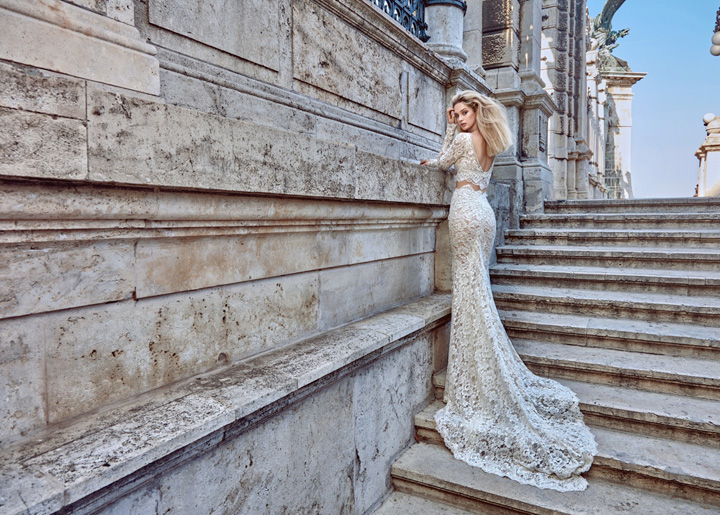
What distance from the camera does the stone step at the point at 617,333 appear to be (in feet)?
10.7

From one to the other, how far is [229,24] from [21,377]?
6.51 ft

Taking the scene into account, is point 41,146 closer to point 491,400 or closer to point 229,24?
point 229,24

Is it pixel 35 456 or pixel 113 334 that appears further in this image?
pixel 113 334

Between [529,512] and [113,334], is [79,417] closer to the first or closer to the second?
[113,334]

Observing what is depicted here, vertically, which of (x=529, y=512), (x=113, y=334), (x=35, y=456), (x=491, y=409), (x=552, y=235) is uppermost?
(x=552, y=235)

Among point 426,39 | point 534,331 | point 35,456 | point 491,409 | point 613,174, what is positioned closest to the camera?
point 35,456

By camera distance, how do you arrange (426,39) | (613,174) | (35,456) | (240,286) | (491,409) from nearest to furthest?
1. (35,456)
2. (240,286)
3. (491,409)
4. (426,39)
5. (613,174)

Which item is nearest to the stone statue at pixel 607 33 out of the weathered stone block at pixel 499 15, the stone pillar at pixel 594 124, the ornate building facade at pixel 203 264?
the stone pillar at pixel 594 124

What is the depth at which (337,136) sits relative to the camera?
3.17m

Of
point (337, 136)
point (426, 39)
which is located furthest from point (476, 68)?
point (337, 136)

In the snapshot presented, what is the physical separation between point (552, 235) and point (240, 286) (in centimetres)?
430

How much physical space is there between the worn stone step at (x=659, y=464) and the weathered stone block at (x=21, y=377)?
2.70m

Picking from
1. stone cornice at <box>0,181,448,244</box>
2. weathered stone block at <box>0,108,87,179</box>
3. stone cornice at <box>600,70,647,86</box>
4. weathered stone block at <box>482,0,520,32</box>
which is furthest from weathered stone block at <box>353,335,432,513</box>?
stone cornice at <box>600,70,647,86</box>

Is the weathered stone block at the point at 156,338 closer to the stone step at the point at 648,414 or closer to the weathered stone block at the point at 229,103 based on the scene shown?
the weathered stone block at the point at 229,103
